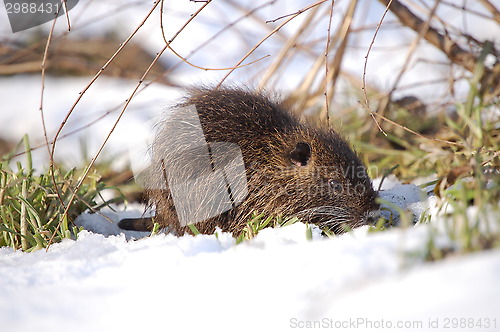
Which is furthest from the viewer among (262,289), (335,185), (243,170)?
(335,185)

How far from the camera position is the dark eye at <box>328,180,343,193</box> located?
326cm

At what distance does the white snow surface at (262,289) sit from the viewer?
1416 millimetres

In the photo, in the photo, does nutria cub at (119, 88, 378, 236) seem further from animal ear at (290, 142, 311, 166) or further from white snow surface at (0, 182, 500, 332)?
white snow surface at (0, 182, 500, 332)

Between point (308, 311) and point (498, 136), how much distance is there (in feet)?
9.94

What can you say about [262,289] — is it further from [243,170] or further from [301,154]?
[301,154]

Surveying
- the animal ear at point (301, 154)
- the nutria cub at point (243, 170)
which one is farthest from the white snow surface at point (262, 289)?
the animal ear at point (301, 154)

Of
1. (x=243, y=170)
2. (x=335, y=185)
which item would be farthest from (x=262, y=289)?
(x=335, y=185)

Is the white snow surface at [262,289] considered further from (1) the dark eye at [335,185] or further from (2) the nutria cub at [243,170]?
(1) the dark eye at [335,185]

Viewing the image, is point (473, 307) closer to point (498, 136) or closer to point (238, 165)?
point (238, 165)

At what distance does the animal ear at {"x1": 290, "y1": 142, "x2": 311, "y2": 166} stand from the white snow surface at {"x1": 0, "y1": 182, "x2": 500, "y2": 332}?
1.24 metres

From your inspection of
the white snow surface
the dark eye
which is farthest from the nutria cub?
the white snow surface

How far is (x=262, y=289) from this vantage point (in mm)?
1704

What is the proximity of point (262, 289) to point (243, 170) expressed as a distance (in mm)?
1516

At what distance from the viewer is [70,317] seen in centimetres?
172
